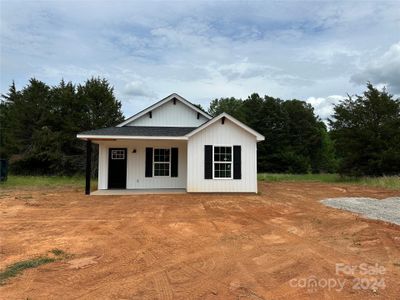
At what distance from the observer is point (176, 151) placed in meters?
15.6

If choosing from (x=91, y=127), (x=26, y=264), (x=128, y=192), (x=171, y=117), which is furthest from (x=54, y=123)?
(x=26, y=264)

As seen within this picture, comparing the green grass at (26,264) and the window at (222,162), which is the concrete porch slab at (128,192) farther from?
the green grass at (26,264)

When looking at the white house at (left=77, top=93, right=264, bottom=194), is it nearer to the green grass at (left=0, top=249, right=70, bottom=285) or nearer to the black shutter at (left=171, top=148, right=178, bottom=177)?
the black shutter at (left=171, top=148, right=178, bottom=177)

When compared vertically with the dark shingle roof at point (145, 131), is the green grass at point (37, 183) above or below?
below

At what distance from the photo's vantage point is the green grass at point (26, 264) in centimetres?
451

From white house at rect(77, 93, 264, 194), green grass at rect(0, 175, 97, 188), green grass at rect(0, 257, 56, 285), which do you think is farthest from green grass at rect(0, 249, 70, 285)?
green grass at rect(0, 175, 97, 188)

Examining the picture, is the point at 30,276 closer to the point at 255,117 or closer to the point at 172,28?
the point at 172,28

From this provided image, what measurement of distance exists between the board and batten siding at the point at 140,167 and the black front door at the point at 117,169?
189 mm

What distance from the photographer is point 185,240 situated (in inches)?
255

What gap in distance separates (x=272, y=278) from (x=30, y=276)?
340 centimetres

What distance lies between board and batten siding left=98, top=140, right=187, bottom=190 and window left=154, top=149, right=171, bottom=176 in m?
0.24

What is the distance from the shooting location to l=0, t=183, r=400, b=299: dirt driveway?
405 cm

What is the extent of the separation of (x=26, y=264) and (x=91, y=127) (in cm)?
2540

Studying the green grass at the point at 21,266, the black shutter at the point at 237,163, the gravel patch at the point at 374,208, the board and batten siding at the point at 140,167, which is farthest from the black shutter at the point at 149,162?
the green grass at the point at 21,266
